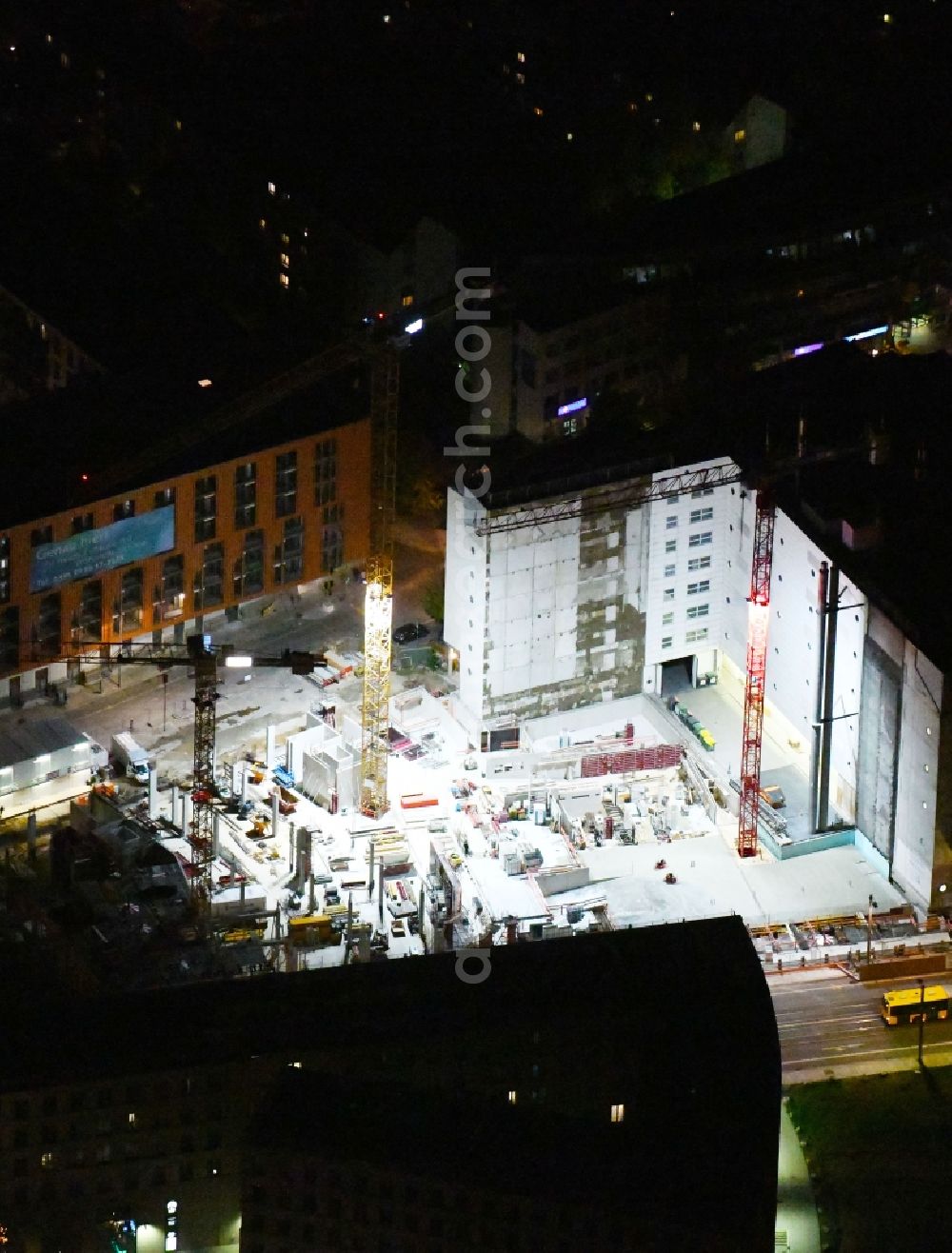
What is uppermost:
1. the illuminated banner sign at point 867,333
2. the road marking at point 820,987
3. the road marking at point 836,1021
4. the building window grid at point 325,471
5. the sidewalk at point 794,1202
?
the illuminated banner sign at point 867,333

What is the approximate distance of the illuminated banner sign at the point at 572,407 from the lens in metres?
175

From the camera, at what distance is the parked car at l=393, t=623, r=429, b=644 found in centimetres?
17400

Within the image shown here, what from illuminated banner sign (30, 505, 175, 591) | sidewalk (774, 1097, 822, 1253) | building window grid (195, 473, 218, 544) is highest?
building window grid (195, 473, 218, 544)

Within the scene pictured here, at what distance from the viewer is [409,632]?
572ft

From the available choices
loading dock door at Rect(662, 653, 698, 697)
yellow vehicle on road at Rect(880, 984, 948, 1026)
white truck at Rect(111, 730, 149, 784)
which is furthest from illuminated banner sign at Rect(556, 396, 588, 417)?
yellow vehicle on road at Rect(880, 984, 948, 1026)

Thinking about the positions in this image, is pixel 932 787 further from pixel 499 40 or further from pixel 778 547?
pixel 499 40

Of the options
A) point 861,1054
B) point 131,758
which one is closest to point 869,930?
point 861,1054

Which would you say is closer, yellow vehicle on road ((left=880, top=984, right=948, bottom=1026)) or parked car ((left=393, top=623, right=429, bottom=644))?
yellow vehicle on road ((left=880, top=984, right=948, bottom=1026))

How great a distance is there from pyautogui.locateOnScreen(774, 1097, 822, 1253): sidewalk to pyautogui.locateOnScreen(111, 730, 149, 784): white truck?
1482 inches

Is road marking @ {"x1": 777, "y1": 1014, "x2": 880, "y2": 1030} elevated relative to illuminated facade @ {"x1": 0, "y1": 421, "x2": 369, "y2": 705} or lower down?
lower down

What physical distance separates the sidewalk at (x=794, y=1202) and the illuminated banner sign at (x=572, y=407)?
4516 cm

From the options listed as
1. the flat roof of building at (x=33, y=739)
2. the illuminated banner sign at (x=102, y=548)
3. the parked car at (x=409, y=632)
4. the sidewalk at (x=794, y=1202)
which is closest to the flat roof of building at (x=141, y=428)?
the illuminated banner sign at (x=102, y=548)

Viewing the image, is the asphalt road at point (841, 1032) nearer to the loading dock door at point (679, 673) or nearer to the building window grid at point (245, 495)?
the loading dock door at point (679, 673)

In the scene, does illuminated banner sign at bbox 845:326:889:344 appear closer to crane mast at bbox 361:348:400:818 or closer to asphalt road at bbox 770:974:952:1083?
crane mast at bbox 361:348:400:818
